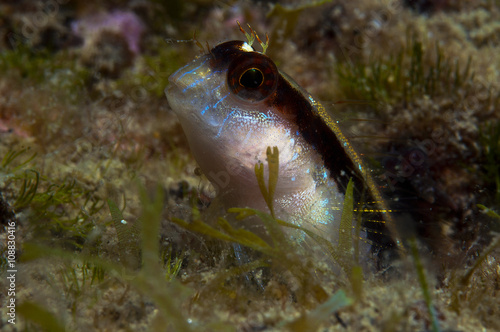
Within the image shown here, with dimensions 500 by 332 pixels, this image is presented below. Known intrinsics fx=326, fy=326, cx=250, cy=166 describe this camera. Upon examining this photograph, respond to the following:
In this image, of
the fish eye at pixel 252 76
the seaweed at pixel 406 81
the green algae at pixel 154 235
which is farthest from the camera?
the seaweed at pixel 406 81

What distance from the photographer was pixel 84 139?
3.99 meters

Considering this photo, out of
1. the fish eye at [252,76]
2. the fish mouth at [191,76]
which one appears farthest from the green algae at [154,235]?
the fish eye at [252,76]

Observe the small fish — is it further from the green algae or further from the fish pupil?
the green algae

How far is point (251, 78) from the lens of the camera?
2.23 metres

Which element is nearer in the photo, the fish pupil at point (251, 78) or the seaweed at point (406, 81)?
the fish pupil at point (251, 78)

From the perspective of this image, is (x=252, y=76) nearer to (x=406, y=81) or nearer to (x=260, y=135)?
(x=260, y=135)

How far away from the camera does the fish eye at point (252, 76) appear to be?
2.21m

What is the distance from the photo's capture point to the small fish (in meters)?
2.23

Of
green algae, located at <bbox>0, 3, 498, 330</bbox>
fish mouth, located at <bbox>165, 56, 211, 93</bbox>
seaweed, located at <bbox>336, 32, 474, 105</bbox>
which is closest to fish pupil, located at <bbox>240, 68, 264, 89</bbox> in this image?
fish mouth, located at <bbox>165, 56, 211, 93</bbox>

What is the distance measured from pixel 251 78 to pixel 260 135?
1.29ft

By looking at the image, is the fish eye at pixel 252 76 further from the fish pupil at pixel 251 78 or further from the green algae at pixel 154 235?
the green algae at pixel 154 235

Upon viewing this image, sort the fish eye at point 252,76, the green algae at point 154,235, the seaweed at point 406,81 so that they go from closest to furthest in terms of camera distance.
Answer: the green algae at point 154,235
the fish eye at point 252,76
the seaweed at point 406,81

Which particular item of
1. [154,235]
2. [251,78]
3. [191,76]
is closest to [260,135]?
[251,78]

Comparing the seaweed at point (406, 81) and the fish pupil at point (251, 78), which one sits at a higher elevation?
the seaweed at point (406, 81)
